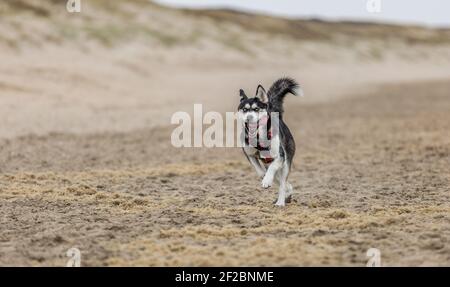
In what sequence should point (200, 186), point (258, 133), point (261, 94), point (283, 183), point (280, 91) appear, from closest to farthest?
A: point (258, 133)
point (261, 94)
point (283, 183)
point (280, 91)
point (200, 186)

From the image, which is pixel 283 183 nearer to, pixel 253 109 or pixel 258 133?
pixel 258 133

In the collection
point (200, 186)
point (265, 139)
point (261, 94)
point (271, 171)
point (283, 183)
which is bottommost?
point (200, 186)

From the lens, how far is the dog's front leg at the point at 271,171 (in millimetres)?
9844

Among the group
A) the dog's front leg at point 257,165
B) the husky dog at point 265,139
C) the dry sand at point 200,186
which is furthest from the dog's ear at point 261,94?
the dry sand at point 200,186

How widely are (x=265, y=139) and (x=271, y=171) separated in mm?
448

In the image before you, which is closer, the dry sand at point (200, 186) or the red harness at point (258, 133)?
the dry sand at point (200, 186)

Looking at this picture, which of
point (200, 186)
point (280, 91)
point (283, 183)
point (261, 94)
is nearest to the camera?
point (261, 94)

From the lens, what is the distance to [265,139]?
32.7 ft

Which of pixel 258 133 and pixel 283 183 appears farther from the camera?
pixel 283 183

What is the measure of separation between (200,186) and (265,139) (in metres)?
3.08

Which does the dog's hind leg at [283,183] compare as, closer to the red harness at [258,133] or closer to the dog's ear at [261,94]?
the red harness at [258,133]

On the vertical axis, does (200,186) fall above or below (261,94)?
below

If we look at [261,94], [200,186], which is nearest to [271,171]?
[261,94]

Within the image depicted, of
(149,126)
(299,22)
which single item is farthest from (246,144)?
(299,22)
